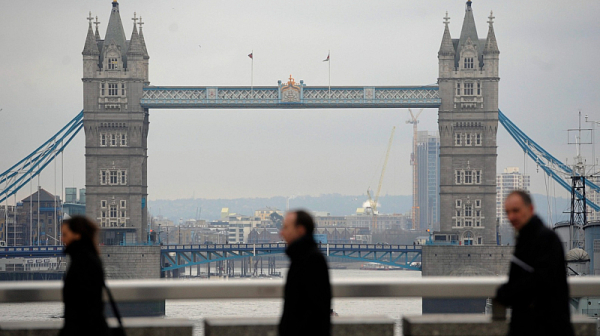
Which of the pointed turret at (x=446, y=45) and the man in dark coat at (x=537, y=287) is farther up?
the pointed turret at (x=446, y=45)

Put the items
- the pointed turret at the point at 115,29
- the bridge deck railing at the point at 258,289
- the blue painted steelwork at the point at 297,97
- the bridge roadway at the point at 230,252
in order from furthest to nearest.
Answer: the pointed turret at the point at 115,29, the blue painted steelwork at the point at 297,97, the bridge roadway at the point at 230,252, the bridge deck railing at the point at 258,289

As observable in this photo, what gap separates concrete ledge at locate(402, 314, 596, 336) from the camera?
614cm

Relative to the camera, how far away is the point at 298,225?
5.52 m

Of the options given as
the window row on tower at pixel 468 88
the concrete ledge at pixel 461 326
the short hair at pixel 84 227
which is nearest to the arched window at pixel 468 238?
the window row on tower at pixel 468 88

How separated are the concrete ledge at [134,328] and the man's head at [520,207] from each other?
2.21 meters

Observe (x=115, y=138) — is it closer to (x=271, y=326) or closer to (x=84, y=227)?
(x=271, y=326)

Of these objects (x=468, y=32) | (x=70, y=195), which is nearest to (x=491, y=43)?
(x=468, y=32)

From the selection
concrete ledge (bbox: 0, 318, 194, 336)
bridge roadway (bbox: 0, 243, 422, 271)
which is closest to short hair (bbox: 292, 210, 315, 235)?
concrete ledge (bbox: 0, 318, 194, 336)

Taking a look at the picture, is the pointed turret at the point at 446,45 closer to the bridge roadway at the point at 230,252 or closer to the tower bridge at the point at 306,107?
the tower bridge at the point at 306,107

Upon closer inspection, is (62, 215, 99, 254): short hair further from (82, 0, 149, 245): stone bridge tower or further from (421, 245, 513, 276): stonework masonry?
(82, 0, 149, 245): stone bridge tower

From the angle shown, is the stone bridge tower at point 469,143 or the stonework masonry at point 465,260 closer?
the stonework masonry at point 465,260

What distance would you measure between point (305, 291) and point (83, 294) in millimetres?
1342

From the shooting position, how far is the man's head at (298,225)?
5508mm

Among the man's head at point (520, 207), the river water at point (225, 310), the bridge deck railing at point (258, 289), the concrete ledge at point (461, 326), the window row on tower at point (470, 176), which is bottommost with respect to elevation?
the river water at point (225, 310)
